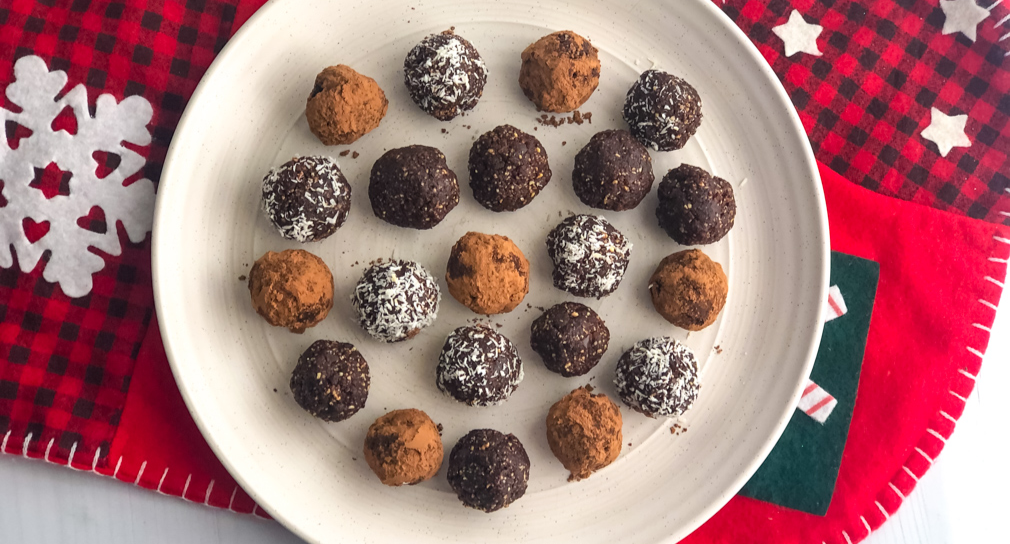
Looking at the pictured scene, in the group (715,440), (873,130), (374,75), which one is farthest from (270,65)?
(873,130)

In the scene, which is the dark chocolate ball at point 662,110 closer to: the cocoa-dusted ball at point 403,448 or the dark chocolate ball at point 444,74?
the dark chocolate ball at point 444,74

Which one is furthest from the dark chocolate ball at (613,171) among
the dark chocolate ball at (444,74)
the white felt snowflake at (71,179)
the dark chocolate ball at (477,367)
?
the white felt snowflake at (71,179)

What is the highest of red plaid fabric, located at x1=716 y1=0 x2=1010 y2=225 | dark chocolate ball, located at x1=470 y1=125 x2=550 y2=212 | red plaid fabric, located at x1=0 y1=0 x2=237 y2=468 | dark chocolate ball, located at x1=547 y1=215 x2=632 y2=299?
red plaid fabric, located at x1=716 y1=0 x2=1010 y2=225

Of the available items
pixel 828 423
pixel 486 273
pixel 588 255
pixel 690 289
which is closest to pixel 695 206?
pixel 690 289

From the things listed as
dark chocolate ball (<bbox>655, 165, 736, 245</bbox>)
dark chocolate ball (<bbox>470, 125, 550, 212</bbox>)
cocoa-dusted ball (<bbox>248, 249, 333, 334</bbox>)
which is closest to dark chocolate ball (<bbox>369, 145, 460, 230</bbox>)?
dark chocolate ball (<bbox>470, 125, 550, 212</bbox>)

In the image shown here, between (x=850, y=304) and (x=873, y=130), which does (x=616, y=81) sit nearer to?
(x=873, y=130)

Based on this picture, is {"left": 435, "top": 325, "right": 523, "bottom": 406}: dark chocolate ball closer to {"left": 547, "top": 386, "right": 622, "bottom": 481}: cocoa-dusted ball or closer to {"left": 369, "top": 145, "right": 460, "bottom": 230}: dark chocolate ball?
{"left": 547, "top": 386, "right": 622, "bottom": 481}: cocoa-dusted ball
